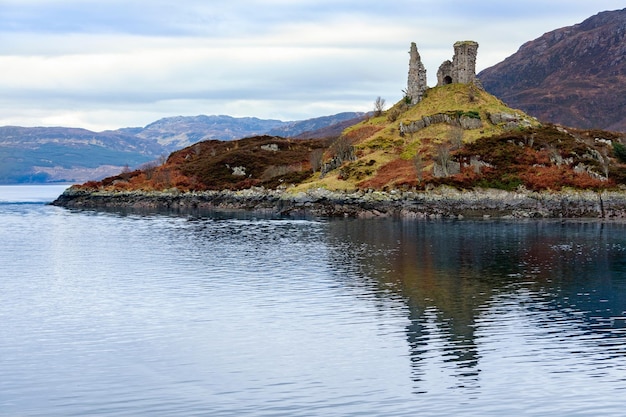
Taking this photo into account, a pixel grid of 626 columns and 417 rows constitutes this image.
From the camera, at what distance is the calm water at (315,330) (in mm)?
26266

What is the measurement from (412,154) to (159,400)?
353ft

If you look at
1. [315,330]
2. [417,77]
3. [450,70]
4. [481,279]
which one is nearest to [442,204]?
[417,77]

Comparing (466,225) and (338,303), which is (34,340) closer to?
(338,303)

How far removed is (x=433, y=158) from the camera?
124m

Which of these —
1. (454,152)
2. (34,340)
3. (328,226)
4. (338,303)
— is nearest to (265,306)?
(338,303)

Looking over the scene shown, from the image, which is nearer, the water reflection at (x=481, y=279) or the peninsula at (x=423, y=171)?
the water reflection at (x=481, y=279)

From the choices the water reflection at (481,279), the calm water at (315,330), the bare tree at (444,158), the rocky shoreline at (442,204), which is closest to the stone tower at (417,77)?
the bare tree at (444,158)

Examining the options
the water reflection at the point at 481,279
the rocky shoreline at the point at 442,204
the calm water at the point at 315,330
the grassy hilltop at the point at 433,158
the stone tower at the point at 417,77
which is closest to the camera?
the calm water at the point at 315,330

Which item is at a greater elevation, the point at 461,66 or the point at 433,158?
the point at 461,66

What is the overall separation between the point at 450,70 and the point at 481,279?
10261cm

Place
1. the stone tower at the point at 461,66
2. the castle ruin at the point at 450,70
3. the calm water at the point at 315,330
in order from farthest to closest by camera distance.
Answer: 1. the castle ruin at the point at 450,70
2. the stone tower at the point at 461,66
3. the calm water at the point at 315,330

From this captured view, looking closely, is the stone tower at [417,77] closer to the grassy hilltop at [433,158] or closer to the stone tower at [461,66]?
the grassy hilltop at [433,158]

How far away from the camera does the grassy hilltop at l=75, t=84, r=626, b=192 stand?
115m

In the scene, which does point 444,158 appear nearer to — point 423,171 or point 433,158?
point 423,171
